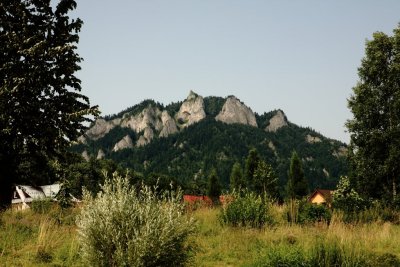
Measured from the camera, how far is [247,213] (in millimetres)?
11859

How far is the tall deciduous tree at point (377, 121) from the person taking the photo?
2423cm

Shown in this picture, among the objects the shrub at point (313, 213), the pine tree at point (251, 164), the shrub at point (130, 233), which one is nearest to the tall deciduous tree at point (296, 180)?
the pine tree at point (251, 164)

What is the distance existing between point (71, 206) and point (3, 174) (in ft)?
11.6

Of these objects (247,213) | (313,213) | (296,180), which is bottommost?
(313,213)

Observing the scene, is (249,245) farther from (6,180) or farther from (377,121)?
(377,121)

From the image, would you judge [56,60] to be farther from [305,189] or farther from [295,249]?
[305,189]

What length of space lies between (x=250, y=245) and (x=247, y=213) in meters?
2.05

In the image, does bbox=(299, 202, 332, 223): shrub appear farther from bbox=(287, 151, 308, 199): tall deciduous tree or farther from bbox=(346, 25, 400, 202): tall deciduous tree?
bbox=(287, 151, 308, 199): tall deciduous tree

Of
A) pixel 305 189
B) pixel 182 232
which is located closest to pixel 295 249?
pixel 182 232

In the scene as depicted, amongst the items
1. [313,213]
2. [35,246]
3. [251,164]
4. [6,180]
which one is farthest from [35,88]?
[251,164]

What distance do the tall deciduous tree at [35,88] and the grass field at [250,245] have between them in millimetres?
4310

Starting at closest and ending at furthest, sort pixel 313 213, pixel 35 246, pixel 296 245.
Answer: pixel 35 246
pixel 296 245
pixel 313 213

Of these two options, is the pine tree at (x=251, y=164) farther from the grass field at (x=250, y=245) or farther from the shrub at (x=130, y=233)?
the shrub at (x=130, y=233)

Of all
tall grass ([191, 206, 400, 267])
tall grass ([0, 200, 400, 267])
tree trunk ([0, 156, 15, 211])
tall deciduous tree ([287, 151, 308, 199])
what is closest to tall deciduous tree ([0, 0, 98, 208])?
tree trunk ([0, 156, 15, 211])
